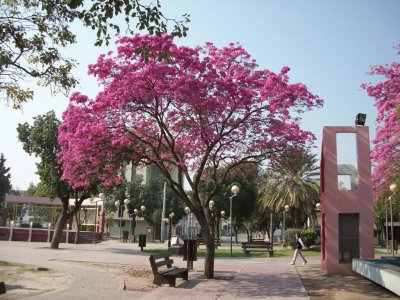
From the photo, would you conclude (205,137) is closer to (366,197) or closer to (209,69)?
(209,69)

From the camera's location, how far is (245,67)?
51.6 ft

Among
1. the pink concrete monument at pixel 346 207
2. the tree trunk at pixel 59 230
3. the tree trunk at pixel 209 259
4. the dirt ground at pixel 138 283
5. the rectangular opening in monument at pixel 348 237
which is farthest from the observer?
the tree trunk at pixel 59 230

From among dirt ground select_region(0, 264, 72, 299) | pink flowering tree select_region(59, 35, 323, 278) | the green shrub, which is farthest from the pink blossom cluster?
the green shrub

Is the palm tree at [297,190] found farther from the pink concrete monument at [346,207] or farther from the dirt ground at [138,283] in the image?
the dirt ground at [138,283]

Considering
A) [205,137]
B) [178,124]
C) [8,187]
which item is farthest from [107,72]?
[8,187]

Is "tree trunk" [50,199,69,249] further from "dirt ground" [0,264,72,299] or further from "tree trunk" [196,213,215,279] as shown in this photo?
"tree trunk" [196,213,215,279]

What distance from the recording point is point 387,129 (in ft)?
65.8

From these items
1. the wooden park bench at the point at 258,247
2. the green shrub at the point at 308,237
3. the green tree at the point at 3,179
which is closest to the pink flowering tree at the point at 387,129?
the wooden park bench at the point at 258,247

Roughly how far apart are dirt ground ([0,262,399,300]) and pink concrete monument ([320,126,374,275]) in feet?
3.47

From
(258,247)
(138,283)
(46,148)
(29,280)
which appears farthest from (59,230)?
(138,283)

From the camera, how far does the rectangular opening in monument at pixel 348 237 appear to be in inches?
653

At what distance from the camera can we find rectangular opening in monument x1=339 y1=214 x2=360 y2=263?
16.6m

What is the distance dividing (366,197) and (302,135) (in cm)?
405

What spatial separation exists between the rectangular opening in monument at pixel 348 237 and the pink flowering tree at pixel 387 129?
3584mm
